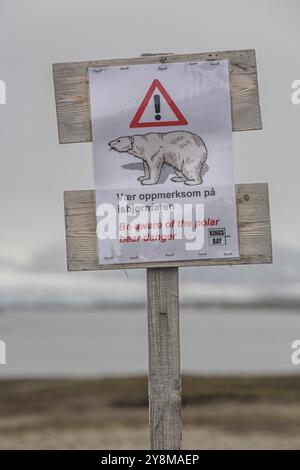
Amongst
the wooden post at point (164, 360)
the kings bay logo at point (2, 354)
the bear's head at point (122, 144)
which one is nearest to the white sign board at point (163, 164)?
the bear's head at point (122, 144)

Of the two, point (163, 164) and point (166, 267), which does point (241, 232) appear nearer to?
point (166, 267)

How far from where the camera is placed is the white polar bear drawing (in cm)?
337

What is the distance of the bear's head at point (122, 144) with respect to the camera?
336 cm

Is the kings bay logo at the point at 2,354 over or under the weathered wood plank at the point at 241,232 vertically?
under

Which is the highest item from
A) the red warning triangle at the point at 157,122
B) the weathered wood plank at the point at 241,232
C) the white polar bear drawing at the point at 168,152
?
the red warning triangle at the point at 157,122

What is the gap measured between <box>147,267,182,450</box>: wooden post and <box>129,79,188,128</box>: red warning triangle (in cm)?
75

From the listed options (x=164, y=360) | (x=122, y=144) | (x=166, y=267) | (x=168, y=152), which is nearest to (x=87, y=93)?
(x=122, y=144)

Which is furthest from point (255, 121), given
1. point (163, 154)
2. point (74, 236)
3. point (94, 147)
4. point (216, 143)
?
point (74, 236)

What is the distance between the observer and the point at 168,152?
3.42 meters

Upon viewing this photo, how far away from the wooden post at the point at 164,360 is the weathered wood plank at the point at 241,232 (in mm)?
213

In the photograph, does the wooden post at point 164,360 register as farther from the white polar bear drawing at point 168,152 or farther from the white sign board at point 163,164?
the white polar bear drawing at point 168,152

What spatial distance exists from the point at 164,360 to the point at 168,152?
1.09m

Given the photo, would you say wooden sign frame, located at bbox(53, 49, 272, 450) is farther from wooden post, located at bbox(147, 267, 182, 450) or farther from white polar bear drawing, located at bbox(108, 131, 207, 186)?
white polar bear drawing, located at bbox(108, 131, 207, 186)

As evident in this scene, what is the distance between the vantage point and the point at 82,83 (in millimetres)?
3445
